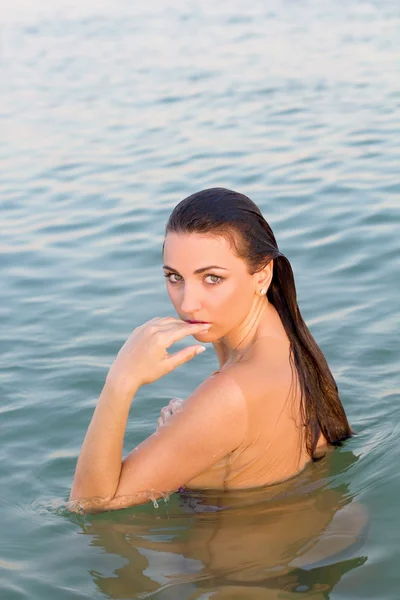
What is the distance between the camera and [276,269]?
416cm

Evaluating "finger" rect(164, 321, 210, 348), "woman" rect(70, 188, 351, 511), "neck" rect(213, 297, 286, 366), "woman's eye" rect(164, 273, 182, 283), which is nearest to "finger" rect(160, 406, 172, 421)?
"woman" rect(70, 188, 351, 511)

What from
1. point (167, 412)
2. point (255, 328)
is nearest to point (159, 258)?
point (167, 412)

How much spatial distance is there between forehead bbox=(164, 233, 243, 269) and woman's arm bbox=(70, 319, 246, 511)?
0.79 feet

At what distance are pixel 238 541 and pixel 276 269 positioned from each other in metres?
1.06

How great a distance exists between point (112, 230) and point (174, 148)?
2814 millimetres

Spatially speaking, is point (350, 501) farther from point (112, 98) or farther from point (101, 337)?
point (112, 98)

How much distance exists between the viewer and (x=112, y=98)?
47.8ft

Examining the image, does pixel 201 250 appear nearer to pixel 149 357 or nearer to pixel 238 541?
pixel 149 357

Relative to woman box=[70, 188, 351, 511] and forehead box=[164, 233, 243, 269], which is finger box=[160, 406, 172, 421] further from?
forehead box=[164, 233, 243, 269]

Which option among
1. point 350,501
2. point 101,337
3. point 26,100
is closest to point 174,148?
point 26,100

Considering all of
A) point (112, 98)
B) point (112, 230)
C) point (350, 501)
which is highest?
point (112, 98)

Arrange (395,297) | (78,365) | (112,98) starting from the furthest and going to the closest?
(112,98) → (395,297) → (78,365)

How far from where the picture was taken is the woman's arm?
3.86 meters

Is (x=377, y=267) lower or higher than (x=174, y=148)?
lower
